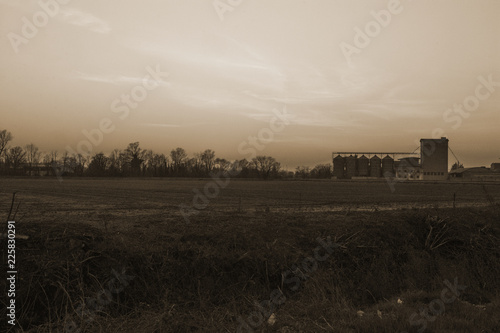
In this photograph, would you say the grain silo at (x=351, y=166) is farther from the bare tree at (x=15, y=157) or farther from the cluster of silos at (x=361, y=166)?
the bare tree at (x=15, y=157)

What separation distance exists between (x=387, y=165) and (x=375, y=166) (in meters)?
5.31

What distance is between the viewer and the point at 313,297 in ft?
33.1

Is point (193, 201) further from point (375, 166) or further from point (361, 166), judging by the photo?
point (375, 166)

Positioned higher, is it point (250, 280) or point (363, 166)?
point (363, 166)

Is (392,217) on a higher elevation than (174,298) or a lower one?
higher

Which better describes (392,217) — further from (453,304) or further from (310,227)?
(453,304)

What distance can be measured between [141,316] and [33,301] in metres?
2.41

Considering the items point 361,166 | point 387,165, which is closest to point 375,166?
point 387,165

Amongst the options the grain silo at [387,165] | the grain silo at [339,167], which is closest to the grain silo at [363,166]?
the grain silo at [387,165]

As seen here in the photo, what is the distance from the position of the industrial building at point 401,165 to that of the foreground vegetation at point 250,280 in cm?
14215

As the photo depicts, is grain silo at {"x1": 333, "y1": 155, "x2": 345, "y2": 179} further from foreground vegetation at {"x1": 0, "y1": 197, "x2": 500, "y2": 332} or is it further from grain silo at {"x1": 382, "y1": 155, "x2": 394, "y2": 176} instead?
foreground vegetation at {"x1": 0, "y1": 197, "x2": 500, "y2": 332}

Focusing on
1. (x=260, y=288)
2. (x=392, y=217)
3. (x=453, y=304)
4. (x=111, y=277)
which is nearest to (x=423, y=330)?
(x=453, y=304)

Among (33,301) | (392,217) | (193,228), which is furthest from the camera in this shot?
(392,217)

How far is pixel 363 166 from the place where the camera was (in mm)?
164250
